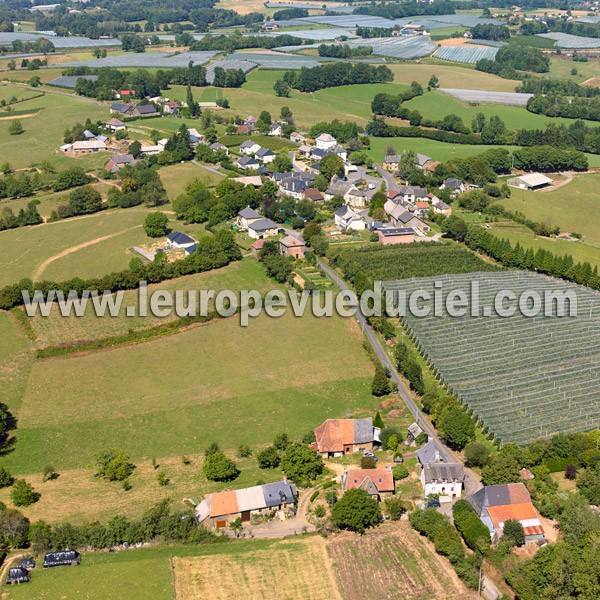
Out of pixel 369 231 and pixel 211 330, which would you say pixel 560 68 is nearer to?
pixel 369 231

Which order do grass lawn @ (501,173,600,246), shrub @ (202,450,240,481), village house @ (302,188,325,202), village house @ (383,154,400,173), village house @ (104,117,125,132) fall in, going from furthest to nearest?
village house @ (104,117,125,132) → village house @ (383,154,400,173) → village house @ (302,188,325,202) → grass lawn @ (501,173,600,246) → shrub @ (202,450,240,481)

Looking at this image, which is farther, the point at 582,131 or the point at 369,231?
the point at 582,131

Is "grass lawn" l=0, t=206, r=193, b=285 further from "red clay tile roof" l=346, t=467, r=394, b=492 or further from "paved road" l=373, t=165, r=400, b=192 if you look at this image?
"red clay tile roof" l=346, t=467, r=394, b=492

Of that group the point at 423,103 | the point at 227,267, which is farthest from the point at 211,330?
the point at 423,103

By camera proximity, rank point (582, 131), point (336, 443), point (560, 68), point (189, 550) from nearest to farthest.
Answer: point (189, 550)
point (336, 443)
point (582, 131)
point (560, 68)

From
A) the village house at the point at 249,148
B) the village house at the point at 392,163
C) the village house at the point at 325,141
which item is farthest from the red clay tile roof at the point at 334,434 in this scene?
the village house at the point at 249,148

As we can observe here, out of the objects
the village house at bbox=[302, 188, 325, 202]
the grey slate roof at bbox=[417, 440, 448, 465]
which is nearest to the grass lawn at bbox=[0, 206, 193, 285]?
the village house at bbox=[302, 188, 325, 202]

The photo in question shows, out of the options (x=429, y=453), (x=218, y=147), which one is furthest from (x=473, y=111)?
(x=429, y=453)
